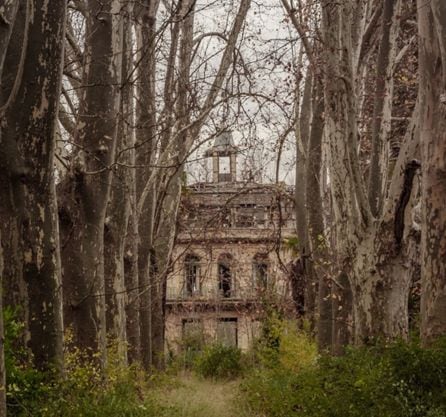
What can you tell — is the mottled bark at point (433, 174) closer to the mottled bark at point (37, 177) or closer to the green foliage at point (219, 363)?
the mottled bark at point (37, 177)

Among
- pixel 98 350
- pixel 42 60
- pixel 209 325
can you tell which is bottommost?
pixel 209 325

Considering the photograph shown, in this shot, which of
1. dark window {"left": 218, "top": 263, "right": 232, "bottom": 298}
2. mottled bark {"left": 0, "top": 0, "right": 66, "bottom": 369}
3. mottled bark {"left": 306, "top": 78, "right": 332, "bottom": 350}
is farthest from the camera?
dark window {"left": 218, "top": 263, "right": 232, "bottom": 298}

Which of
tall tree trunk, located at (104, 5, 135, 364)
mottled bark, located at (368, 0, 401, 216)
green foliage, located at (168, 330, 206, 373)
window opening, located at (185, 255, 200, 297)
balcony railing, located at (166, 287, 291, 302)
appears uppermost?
mottled bark, located at (368, 0, 401, 216)

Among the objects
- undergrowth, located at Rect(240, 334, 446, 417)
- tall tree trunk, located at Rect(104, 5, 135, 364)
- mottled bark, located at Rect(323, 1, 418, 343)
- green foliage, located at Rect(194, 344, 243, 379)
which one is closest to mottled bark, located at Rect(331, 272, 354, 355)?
mottled bark, located at Rect(323, 1, 418, 343)

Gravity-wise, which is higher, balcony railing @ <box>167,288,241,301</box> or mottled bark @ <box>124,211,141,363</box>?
mottled bark @ <box>124,211,141,363</box>

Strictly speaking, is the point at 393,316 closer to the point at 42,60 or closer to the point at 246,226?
Result: the point at 42,60

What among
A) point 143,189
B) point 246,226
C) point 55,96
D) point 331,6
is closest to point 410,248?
point 331,6

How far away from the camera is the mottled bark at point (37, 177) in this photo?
6.88m

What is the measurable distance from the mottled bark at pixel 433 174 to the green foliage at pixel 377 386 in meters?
0.46

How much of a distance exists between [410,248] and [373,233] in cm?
53

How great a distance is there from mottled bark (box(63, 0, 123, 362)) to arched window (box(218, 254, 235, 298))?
28663mm

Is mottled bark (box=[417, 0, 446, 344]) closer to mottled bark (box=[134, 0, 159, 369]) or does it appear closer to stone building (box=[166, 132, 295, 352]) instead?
mottled bark (box=[134, 0, 159, 369])

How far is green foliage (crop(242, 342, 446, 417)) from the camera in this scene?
619 cm

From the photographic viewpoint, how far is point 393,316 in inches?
376
